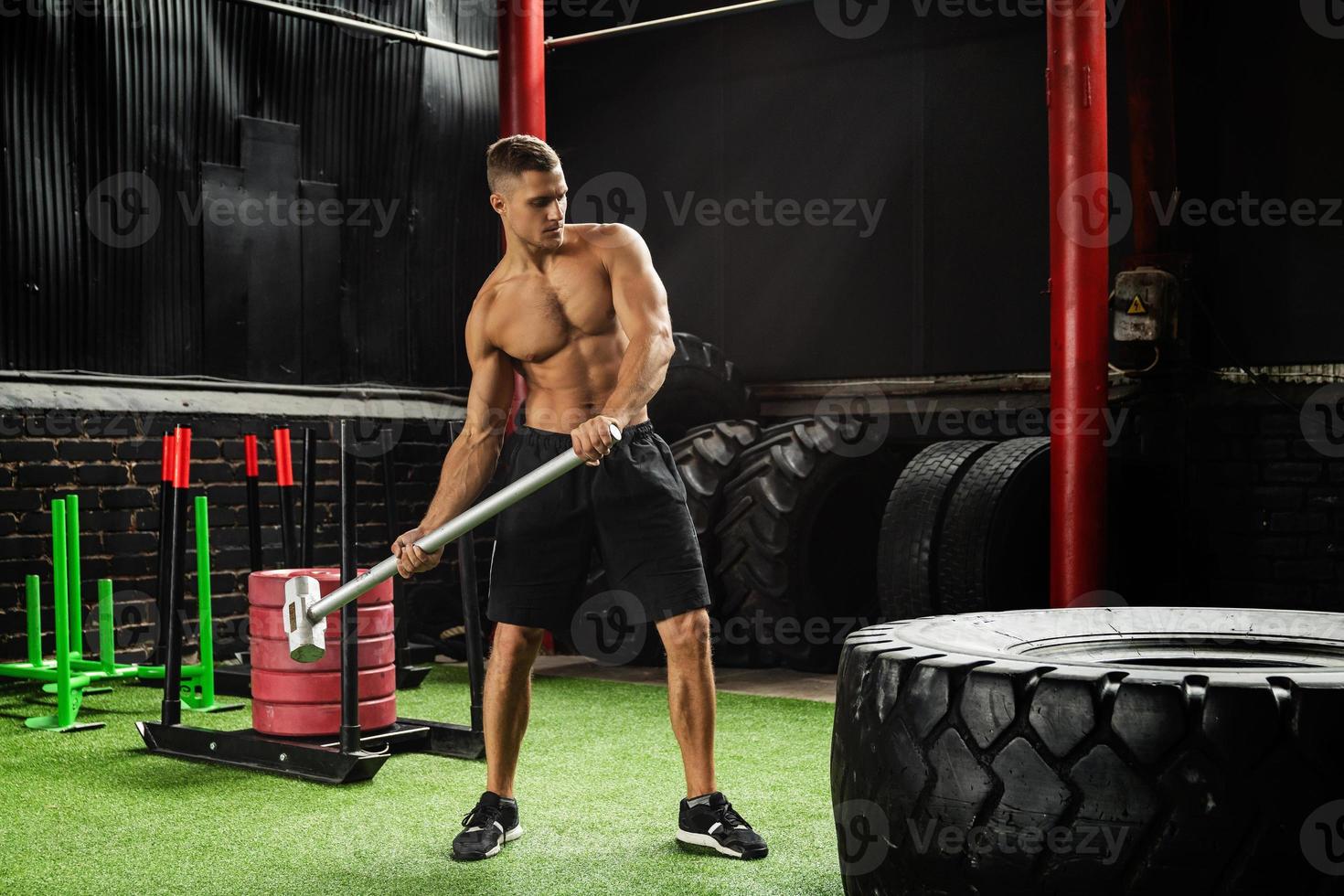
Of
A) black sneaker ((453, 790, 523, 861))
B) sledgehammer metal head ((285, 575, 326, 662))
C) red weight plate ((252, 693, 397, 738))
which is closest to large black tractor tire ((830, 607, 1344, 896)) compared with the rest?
black sneaker ((453, 790, 523, 861))

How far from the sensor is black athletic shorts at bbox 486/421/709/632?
3381 millimetres

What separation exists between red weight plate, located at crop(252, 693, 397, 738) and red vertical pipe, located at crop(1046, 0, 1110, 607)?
2.50m

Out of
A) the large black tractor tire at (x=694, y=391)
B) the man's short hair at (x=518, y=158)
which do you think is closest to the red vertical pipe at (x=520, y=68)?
the large black tractor tire at (x=694, y=391)

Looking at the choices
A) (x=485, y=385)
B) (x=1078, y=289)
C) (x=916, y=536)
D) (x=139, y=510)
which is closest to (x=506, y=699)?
(x=485, y=385)

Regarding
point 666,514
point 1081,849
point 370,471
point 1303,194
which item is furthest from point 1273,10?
point 1081,849

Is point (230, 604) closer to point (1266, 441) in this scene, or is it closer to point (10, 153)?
point (10, 153)

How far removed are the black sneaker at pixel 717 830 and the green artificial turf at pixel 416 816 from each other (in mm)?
47

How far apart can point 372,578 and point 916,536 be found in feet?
8.56

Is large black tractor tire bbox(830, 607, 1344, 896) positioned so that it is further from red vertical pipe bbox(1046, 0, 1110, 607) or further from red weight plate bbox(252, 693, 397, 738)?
red vertical pipe bbox(1046, 0, 1110, 607)

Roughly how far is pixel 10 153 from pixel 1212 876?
19.3 feet

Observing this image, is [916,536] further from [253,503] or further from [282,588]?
[253,503]

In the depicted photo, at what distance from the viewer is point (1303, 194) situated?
19.5 feet

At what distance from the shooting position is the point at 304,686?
14.5ft

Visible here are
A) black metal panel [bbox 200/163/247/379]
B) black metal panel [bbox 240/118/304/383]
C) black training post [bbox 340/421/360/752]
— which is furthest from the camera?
black metal panel [bbox 240/118/304/383]
